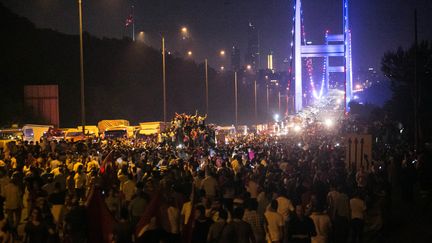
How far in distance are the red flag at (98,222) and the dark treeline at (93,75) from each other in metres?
37.6

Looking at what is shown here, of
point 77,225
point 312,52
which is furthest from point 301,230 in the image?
point 312,52

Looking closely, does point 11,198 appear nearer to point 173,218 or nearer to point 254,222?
point 173,218

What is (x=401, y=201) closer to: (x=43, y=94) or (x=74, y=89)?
(x=43, y=94)

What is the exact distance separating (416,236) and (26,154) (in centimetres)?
1190

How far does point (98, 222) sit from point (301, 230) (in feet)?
9.04

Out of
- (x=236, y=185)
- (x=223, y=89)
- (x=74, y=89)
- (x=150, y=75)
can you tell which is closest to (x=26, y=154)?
(x=236, y=185)

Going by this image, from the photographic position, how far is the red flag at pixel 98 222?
9.01 m

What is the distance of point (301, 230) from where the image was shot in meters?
8.95

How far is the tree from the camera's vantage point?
40.7 m

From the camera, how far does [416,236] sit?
13.1 meters

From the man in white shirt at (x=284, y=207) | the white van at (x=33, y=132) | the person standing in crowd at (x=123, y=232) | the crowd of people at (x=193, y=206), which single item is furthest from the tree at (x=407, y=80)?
the person standing in crowd at (x=123, y=232)

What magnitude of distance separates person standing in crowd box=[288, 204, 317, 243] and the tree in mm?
31464

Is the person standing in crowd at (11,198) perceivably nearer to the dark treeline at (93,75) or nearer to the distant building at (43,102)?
the distant building at (43,102)

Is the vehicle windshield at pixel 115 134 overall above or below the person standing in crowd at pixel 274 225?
above
